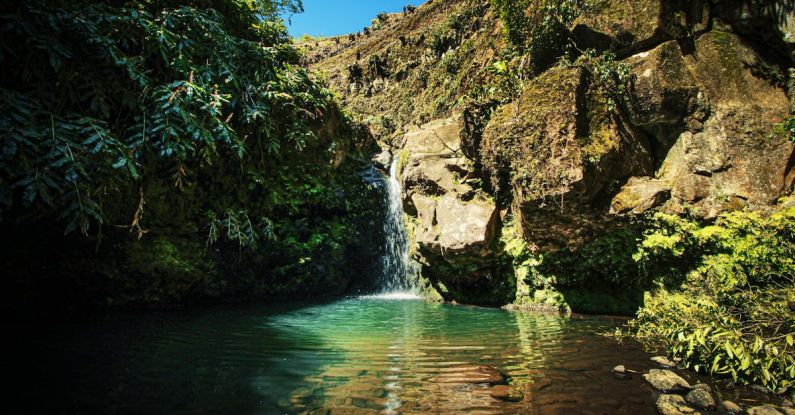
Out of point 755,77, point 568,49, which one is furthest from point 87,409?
point 755,77

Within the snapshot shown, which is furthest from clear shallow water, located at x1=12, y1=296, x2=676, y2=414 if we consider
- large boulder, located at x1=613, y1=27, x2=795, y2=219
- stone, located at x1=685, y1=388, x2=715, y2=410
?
large boulder, located at x1=613, y1=27, x2=795, y2=219

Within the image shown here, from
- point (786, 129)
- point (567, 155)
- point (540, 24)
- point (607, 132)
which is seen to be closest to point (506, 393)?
point (567, 155)

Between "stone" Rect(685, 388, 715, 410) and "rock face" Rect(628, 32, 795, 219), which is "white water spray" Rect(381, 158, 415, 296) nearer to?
"rock face" Rect(628, 32, 795, 219)

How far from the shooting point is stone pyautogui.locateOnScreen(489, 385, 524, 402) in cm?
360

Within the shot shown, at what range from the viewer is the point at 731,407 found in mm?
3398

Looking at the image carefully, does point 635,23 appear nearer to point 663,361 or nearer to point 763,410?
point 663,361

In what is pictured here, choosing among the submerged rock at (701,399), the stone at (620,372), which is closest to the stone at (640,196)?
the stone at (620,372)

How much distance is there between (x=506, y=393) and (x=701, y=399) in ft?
5.95

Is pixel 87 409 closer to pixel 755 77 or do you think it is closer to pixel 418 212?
pixel 418 212

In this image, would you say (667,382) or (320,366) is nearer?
(667,382)

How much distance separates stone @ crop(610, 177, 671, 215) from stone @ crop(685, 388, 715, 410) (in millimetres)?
5013

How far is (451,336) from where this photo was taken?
6.30 meters

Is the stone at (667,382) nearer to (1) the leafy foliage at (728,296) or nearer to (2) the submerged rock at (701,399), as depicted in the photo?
(2) the submerged rock at (701,399)

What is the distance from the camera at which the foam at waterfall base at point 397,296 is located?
1260 cm
